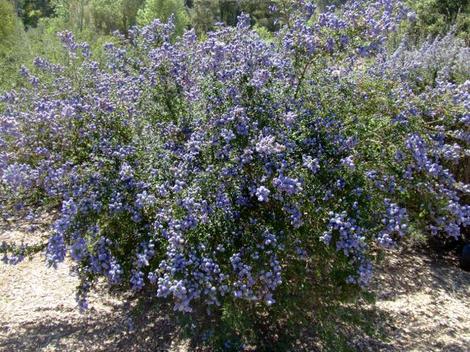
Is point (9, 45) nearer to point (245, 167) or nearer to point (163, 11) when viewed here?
point (163, 11)

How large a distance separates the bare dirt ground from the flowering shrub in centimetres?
69

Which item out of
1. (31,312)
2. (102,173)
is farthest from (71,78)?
(31,312)

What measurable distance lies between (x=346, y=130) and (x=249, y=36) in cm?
102

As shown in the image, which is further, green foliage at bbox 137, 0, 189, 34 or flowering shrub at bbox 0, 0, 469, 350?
green foliage at bbox 137, 0, 189, 34

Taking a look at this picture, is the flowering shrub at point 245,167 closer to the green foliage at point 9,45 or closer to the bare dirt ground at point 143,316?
the bare dirt ground at point 143,316

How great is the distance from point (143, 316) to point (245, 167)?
68.3 inches

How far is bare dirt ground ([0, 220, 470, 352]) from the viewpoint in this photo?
3904mm

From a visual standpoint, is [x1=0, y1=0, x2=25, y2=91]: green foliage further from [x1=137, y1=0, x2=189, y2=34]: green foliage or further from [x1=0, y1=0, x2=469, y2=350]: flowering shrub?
[x1=137, y1=0, x2=189, y2=34]: green foliage

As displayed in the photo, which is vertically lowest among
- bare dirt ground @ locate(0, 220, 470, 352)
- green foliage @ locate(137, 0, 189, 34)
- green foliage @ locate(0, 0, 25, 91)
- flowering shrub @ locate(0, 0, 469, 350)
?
bare dirt ground @ locate(0, 220, 470, 352)

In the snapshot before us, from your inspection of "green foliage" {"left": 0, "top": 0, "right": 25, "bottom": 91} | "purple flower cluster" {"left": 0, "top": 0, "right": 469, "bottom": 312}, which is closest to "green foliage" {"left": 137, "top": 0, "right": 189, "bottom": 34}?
"green foliage" {"left": 0, "top": 0, "right": 25, "bottom": 91}

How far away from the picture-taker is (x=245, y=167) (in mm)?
3068

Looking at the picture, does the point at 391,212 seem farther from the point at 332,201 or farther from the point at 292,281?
the point at 292,281

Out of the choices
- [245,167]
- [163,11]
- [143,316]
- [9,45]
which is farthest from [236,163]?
[163,11]

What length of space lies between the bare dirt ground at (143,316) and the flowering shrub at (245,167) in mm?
689
